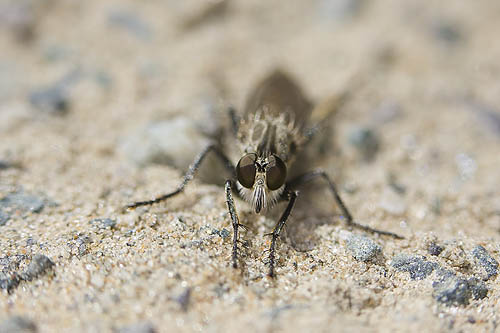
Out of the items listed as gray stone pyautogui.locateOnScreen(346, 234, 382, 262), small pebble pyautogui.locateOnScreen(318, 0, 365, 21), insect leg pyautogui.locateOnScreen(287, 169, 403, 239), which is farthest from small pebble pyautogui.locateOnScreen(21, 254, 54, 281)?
small pebble pyautogui.locateOnScreen(318, 0, 365, 21)

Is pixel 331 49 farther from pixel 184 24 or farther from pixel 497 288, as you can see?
pixel 497 288

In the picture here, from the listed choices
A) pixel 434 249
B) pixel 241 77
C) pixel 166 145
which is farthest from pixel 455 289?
pixel 241 77

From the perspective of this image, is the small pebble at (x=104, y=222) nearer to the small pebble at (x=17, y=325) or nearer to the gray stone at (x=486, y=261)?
the small pebble at (x=17, y=325)

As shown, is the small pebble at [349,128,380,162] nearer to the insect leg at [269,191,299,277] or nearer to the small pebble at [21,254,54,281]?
the insect leg at [269,191,299,277]

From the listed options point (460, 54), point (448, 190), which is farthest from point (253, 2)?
point (448, 190)

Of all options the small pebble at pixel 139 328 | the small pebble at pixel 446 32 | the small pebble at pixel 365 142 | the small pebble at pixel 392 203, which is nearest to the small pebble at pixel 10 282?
the small pebble at pixel 139 328

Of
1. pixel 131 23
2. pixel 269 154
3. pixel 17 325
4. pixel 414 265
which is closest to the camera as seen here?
pixel 17 325

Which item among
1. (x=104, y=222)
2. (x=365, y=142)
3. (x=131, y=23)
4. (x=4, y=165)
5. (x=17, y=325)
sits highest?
(x=131, y=23)

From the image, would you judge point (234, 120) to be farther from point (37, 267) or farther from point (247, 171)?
point (37, 267)
